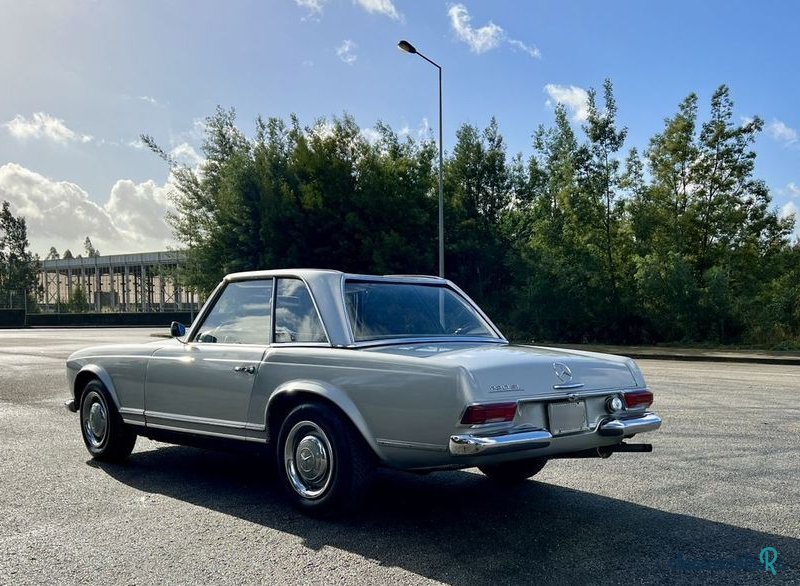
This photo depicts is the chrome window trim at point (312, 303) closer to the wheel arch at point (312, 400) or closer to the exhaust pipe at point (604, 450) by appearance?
the wheel arch at point (312, 400)

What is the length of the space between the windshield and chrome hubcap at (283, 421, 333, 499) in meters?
0.68

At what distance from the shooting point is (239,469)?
643 cm

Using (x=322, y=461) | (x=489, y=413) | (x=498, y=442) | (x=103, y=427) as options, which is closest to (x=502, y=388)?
(x=489, y=413)

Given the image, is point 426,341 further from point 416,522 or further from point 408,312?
point 416,522

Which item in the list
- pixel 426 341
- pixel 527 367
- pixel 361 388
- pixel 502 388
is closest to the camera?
pixel 502 388

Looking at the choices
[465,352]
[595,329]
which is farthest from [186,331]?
[595,329]

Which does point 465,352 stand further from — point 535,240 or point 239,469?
point 535,240

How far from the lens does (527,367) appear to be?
4434 mm

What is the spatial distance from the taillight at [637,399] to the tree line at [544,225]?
833 inches

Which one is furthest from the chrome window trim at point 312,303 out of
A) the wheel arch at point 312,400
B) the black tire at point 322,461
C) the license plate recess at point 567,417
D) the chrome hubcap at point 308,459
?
the license plate recess at point 567,417

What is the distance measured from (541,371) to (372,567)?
4.83 feet

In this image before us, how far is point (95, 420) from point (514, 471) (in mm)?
3665

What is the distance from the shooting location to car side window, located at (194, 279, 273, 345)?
5516 millimetres

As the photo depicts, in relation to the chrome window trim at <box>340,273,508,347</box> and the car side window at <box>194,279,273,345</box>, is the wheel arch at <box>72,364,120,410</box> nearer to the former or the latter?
the car side window at <box>194,279,273,345</box>
